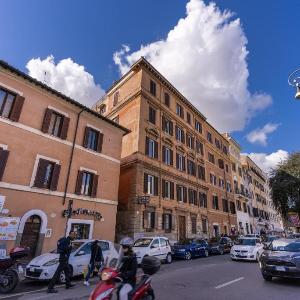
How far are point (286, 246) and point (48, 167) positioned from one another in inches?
526

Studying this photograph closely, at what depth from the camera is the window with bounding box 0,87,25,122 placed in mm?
14578

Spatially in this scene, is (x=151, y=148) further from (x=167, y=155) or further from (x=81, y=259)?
(x=81, y=259)

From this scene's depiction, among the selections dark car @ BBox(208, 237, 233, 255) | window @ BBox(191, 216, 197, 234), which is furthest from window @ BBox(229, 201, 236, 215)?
dark car @ BBox(208, 237, 233, 255)

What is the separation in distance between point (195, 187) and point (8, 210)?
74.0 feet

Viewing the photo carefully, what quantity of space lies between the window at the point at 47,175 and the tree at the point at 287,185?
27.1 metres

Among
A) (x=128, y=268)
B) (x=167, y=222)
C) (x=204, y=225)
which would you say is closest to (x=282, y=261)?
(x=128, y=268)

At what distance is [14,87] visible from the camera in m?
15.2

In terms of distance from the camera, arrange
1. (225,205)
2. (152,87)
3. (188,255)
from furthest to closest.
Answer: (225,205), (152,87), (188,255)

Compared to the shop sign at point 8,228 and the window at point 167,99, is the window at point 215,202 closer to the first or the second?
the window at point 167,99

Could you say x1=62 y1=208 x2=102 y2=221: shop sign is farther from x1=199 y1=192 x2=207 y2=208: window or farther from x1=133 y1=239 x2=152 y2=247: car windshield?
x1=199 y1=192 x2=207 y2=208: window

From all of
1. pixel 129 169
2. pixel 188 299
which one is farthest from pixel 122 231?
pixel 188 299

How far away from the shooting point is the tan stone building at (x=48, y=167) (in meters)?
14.1

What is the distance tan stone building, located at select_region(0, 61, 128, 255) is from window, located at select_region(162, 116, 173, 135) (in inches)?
380

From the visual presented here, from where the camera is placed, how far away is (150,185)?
24.7 metres
